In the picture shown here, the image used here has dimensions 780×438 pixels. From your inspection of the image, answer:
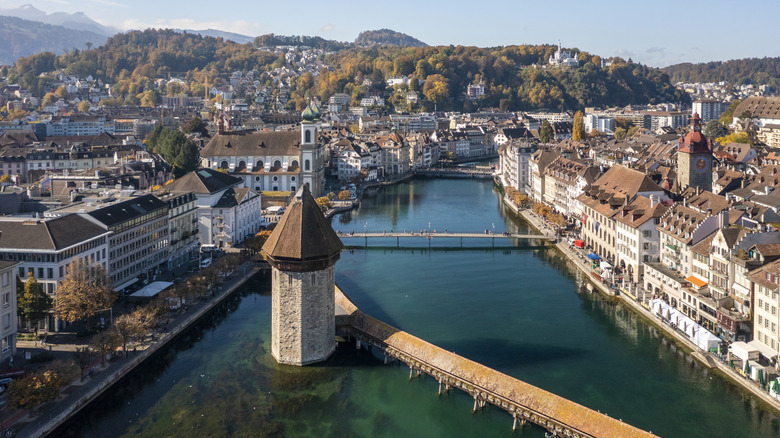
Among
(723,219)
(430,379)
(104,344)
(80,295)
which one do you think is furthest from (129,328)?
(723,219)

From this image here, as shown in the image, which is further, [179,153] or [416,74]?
[416,74]

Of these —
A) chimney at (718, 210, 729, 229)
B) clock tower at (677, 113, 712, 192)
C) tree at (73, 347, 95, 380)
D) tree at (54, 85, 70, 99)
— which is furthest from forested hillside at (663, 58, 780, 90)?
tree at (73, 347, 95, 380)

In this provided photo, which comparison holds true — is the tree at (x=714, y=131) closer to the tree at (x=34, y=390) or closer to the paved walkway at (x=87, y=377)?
the paved walkway at (x=87, y=377)

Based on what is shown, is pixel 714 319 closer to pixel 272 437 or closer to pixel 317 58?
pixel 272 437

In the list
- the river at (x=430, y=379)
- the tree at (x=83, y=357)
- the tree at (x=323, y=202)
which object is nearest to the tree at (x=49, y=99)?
the tree at (x=323, y=202)

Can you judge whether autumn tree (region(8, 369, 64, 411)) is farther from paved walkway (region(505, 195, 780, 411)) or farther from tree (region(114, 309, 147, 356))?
paved walkway (region(505, 195, 780, 411))

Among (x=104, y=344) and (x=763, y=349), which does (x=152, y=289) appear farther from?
(x=763, y=349)
